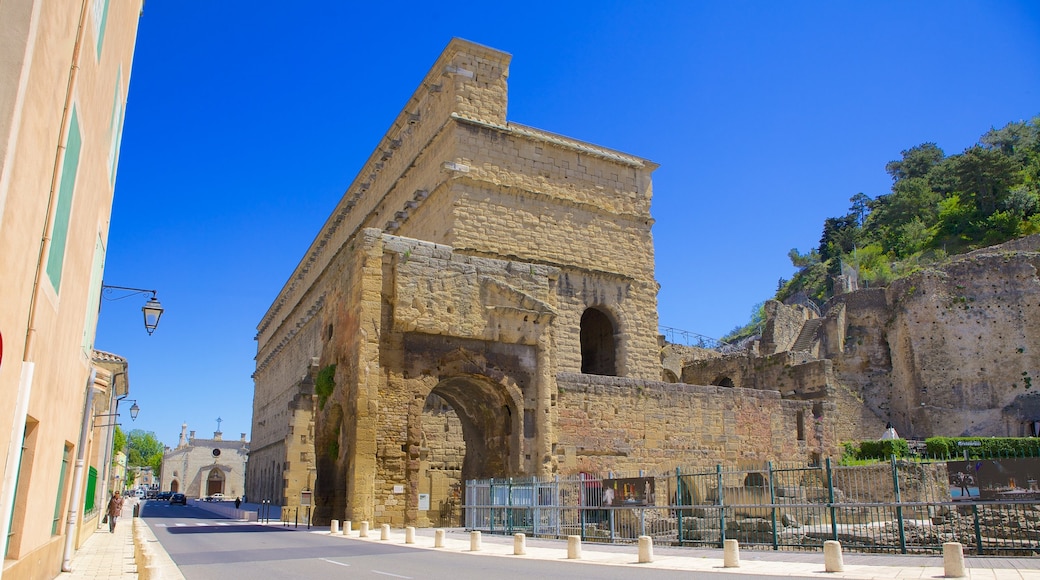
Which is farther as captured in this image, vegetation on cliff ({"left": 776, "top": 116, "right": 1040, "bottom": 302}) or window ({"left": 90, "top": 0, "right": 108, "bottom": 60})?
vegetation on cliff ({"left": 776, "top": 116, "right": 1040, "bottom": 302})

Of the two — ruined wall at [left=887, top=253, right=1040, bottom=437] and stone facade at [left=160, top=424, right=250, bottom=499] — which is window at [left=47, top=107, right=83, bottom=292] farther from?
stone facade at [left=160, top=424, right=250, bottom=499]

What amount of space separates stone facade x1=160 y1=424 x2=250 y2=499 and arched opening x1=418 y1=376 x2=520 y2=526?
205 ft

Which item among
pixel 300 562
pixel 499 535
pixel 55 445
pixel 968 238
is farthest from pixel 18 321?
pixel 968 238

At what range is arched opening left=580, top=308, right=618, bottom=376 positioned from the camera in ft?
93.8

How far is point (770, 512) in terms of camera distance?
55.7 ft

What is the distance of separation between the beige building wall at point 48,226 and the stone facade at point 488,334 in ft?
26.7

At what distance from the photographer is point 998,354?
126 feet

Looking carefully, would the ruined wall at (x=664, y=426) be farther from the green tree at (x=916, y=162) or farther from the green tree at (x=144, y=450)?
the green tree at (x=144, y=450)

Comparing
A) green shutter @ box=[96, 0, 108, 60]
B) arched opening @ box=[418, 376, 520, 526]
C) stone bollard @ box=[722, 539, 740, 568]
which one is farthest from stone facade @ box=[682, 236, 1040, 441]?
green shutter @ box=[96, 0, 108, 60]

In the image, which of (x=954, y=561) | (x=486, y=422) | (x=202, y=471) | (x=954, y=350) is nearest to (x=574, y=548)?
(x=954, y=561)

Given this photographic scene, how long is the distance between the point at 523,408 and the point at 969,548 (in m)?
11.0

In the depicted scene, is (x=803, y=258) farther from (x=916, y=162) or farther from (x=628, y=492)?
(x=628, y=492)

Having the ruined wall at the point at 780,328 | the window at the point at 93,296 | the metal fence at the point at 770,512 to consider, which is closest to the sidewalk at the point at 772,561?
the metal fence at the point at 770,512

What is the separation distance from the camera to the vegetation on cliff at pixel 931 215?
5622 cm
